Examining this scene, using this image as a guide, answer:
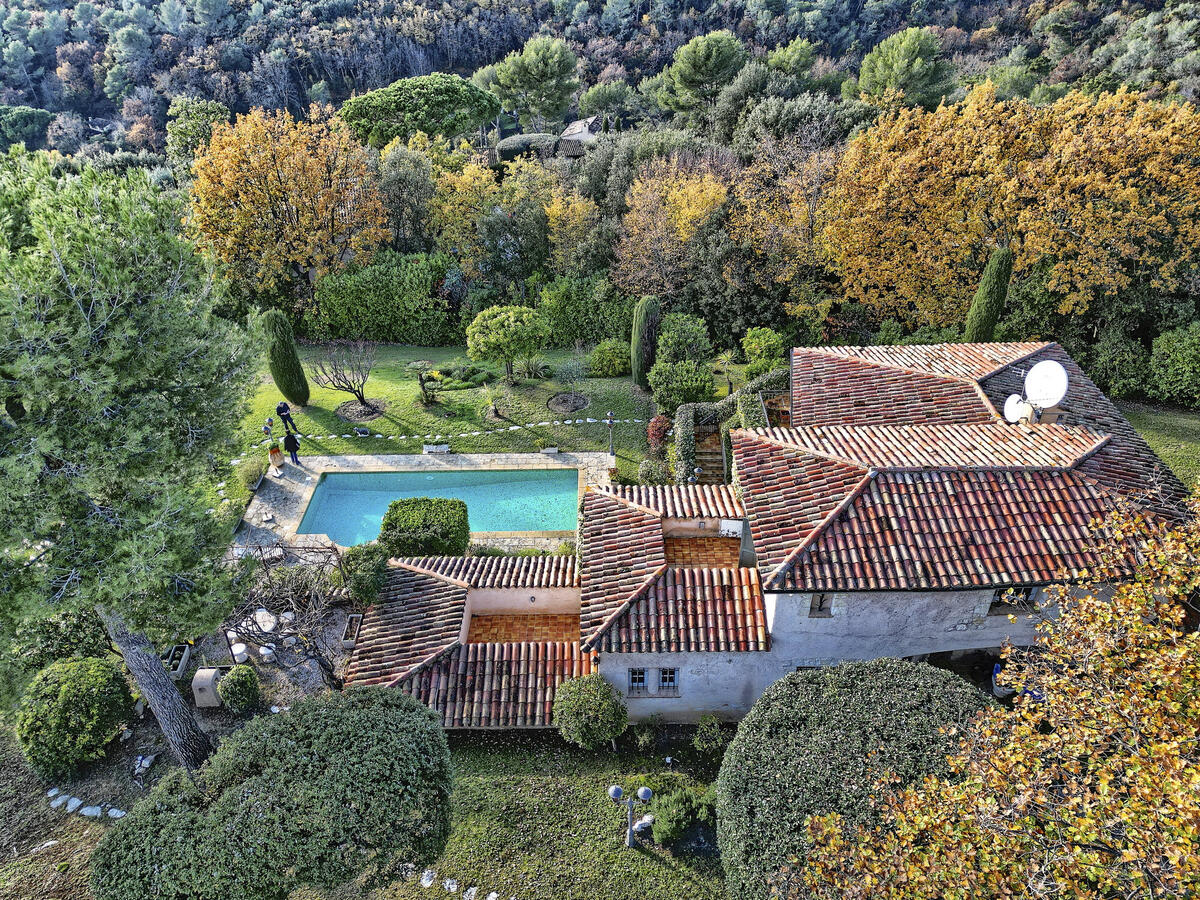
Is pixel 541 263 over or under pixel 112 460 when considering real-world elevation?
under

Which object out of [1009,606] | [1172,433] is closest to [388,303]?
[1009,606]

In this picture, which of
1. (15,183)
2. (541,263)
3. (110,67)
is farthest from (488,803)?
(110,67)

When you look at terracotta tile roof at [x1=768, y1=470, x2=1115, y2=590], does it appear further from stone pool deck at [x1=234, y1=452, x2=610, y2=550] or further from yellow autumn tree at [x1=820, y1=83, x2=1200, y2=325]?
yellow autumn tree at [x1=820, y1=83, x2=1200, y2=325]

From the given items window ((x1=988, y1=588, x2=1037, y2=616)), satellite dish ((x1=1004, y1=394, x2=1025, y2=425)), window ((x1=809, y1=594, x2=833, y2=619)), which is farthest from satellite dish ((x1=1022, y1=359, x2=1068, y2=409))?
window ((x1=809, y1=594, x2=833, y2=619))

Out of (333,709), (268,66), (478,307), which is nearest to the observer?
(333,709)

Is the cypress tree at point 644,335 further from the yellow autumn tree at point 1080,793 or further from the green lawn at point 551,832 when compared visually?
the yellow autumn tree at point 1080,793

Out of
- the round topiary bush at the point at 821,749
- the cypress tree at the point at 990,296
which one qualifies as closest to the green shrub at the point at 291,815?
the round topiary bush at the point at 821,749

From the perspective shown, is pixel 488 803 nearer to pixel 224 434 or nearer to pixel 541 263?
pixel 224 434

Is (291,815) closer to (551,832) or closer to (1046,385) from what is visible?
(551,832)
